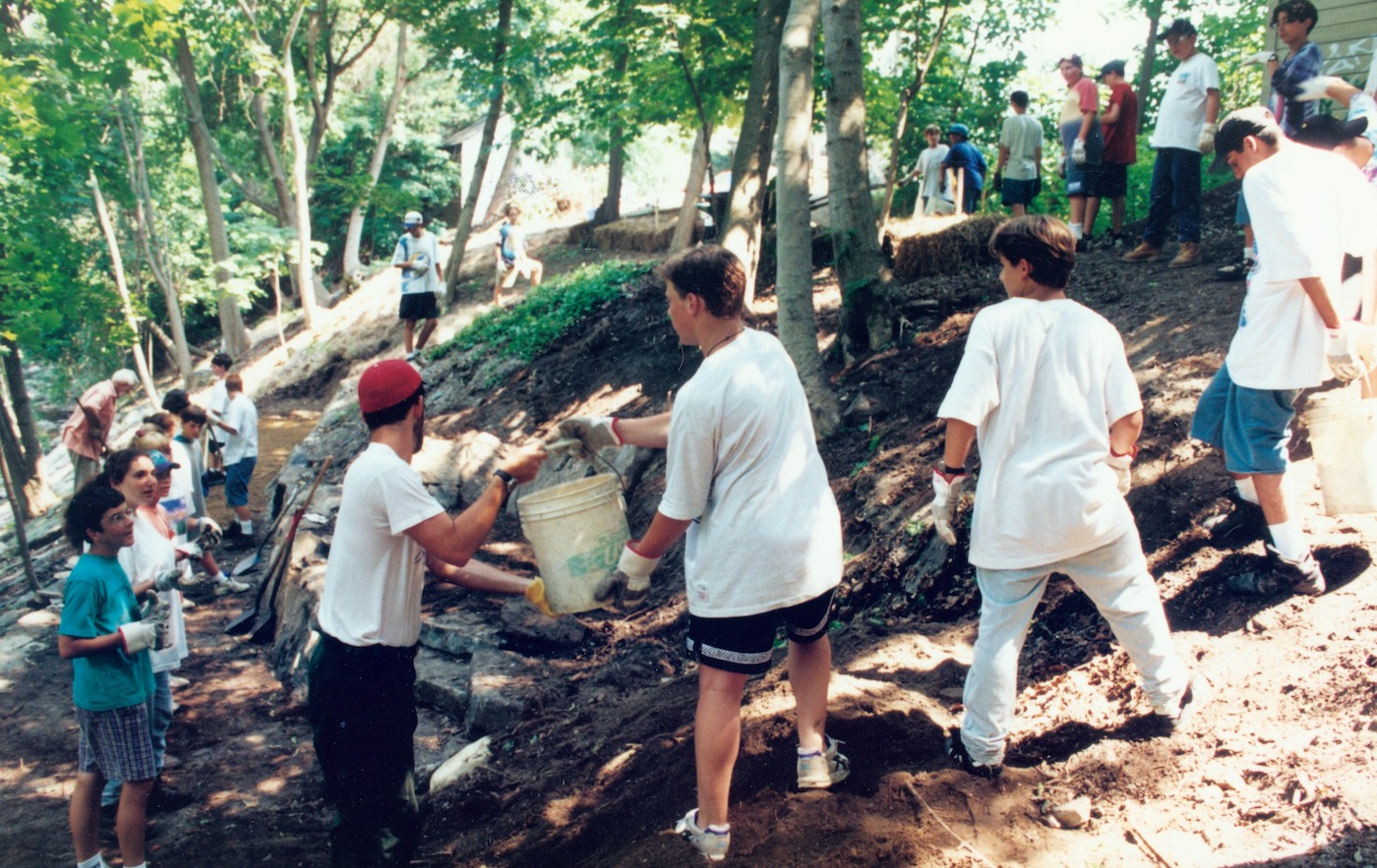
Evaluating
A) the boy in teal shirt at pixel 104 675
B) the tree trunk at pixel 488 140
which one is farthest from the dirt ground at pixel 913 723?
the tree trunk at pixel 488 140

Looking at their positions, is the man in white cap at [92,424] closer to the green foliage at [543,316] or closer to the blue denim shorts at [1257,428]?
the green foliage at [543,316]

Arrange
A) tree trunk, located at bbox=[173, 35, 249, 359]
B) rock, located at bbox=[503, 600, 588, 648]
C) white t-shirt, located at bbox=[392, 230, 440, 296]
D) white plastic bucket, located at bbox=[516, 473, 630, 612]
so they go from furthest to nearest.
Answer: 1. tree trunk, located at bbox=[173, 35, 249, 359]
2. white t-shirt, located at bbox=[392, 230, 440, 296]
3. rock, located at bbox=[503, 600, 588, 648]
4. white plastic bucket, located at bbox=[516, 473, 630, 612]

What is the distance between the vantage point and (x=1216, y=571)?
414 centimetres

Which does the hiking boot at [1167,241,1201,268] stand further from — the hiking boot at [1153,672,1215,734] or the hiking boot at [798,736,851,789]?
the hiking boot at [798,736,851,789]

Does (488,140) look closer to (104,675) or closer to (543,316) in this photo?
(543,316)

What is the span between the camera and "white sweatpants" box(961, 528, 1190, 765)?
9.77ft

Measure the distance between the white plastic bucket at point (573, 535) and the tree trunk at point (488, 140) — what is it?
13538mm

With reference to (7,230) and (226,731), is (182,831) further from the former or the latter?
(7,230)

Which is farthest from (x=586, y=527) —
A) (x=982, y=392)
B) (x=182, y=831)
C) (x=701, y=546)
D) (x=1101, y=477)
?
(x=182, y=831)

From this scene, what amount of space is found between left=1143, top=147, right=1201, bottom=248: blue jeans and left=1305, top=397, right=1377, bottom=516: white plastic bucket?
13.9ft

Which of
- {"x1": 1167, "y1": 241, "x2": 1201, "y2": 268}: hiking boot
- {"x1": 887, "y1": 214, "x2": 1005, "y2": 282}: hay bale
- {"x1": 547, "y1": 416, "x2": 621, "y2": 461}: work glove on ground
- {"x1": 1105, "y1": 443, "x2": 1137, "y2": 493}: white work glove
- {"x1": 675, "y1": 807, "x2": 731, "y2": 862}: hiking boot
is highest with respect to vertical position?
{"x1": 887, "y1": 214, "x2": 1005, "y2": 282}: hay bale

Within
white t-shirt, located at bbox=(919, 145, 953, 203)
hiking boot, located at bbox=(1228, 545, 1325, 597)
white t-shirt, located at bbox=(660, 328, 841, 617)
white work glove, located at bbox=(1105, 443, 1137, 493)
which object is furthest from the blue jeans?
white t-shirt, located at bbox=(660, 328, 841, 617)

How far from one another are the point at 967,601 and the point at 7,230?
16028 mm

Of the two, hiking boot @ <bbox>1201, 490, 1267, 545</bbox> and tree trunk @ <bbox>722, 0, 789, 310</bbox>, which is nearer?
hiking boot @ <bbox>1201, 490, 1267, 545</bbox>
